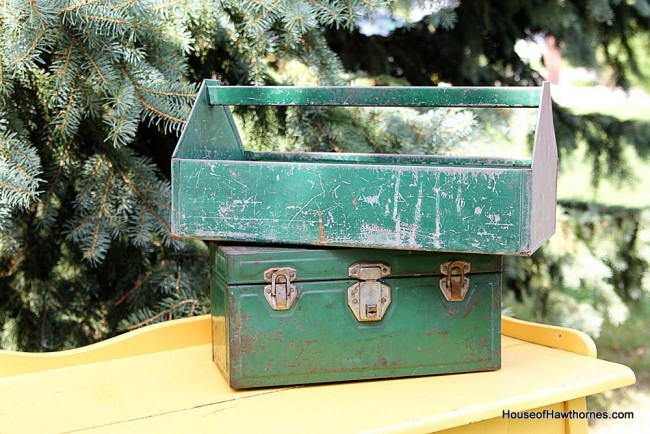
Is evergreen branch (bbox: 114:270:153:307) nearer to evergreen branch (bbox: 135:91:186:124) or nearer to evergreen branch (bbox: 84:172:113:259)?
evergreen branch (bbox: 84:172:113:259)

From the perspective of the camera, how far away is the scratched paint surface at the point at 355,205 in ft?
4.59

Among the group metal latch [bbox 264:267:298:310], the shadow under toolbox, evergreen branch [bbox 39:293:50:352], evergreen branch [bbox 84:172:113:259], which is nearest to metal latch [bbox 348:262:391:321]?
the shadow under toolbox

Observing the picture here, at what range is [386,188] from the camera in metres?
1.44

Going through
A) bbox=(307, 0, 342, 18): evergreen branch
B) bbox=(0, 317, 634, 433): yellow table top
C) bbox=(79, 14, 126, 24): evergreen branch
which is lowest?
bbox=(0, 317, 634, 433): yellow table top

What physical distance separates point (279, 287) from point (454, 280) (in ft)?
1.20

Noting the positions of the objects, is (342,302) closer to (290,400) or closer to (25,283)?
(290,400)

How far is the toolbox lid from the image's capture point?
4.92ft

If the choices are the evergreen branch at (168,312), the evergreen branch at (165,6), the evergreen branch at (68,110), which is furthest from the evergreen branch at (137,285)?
the evergreen branch at (165,6)

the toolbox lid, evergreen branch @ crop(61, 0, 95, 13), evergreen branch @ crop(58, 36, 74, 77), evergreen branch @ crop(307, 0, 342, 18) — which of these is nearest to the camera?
the toolbox lid

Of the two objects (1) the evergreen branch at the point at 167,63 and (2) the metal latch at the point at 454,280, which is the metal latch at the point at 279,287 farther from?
(1) the evergreen branch at the point at 167,63

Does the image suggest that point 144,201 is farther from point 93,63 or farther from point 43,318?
point 43,318

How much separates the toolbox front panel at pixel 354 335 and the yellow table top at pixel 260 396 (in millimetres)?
33

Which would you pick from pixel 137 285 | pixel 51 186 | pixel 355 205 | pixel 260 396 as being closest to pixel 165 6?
pixel 51 186

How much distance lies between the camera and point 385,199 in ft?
4.74
